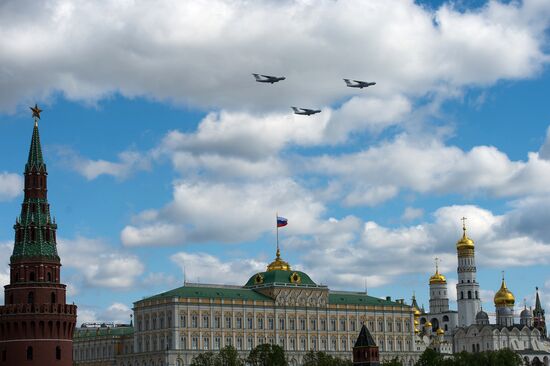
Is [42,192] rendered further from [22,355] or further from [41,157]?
[22,355]

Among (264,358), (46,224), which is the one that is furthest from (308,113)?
(264,358)

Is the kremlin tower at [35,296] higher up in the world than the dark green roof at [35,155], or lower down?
lower down

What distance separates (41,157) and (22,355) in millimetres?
30160

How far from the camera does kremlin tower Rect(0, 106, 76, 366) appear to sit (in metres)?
163

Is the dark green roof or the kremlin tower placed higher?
the dark green roof

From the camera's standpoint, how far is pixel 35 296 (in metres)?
165

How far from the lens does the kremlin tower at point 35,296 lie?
163 meters

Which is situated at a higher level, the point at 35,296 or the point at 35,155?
the point at 35,155

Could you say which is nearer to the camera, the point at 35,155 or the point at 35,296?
the point at 35,296

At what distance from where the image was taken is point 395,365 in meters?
199

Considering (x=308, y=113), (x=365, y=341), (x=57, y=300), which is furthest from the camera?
(x=365, y=341)

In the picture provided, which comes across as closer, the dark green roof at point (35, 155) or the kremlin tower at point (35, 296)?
the kremlin tower at point (35, 296)

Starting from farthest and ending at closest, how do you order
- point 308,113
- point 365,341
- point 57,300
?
point 365,341
point 57,300
point 308,113

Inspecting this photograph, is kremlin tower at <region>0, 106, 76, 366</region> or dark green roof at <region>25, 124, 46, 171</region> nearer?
kremlin tower at <region>0, 106, 76, 366</region>
